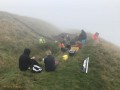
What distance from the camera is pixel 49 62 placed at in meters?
27.6

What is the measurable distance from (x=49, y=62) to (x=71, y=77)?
2354mm

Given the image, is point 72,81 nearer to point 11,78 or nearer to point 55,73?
point 55,73

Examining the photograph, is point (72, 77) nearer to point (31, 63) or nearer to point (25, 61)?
point (31, 63)

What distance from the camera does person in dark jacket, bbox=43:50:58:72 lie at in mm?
27594

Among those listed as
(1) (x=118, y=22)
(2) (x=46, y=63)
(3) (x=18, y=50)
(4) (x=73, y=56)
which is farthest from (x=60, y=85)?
(1) (x=118, y=22)

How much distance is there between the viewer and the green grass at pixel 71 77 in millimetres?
25062

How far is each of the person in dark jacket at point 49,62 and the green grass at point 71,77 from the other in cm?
50

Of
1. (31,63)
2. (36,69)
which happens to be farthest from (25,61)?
(36,69)

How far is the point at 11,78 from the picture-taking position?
2562cm

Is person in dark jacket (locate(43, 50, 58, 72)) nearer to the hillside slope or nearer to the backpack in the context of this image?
the backpack

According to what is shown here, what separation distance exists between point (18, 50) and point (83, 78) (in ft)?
37.5

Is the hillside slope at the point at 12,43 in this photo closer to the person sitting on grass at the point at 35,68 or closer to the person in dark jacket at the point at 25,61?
the person in dark jacket at the point at 25,61

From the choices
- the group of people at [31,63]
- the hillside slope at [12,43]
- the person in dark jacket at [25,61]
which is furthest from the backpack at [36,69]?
the hillside slope at [12,43]

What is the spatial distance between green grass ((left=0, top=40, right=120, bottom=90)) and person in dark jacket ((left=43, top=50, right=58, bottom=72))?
500 millimetres
